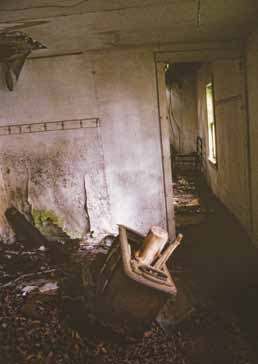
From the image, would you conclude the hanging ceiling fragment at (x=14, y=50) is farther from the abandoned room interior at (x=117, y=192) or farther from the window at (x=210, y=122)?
the window at (x=210, y=122)

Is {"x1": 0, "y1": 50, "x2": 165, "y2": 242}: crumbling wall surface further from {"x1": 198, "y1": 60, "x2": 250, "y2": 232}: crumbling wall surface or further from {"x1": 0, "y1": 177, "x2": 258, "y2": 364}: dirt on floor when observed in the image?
{"x1": 198, "y1": 60, "x2": 250, "y2": 232}: crumbling wall surface

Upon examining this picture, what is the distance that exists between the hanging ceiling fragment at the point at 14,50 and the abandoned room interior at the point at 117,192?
0.08 feet

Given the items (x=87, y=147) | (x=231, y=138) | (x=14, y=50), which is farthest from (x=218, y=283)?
(x=14, y=50)

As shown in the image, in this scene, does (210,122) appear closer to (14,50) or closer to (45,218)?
(45,218)

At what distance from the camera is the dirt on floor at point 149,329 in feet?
11.9

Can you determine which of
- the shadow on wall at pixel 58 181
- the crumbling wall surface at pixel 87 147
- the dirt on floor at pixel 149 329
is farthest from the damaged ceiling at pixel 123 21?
the dirt on floor at pixel 149 329

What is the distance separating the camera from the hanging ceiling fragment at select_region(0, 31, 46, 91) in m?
4.50

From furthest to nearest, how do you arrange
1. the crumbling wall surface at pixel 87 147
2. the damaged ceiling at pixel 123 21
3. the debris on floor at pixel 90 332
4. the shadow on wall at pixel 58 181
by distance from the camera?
the shadow on wall at pixel 58 181 → the crumbling wall surface at pixel 87 147 → the damaged ceiling at pixel 123 21 → the debris on floor at pixel 90 332

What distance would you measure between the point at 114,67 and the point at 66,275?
3.16 m

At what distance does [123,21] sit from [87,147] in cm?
222

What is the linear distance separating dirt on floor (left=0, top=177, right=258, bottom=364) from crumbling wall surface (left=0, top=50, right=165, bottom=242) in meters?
0.93

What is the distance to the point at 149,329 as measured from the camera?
3.88 meters

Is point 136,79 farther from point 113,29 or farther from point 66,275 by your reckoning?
point 66,275

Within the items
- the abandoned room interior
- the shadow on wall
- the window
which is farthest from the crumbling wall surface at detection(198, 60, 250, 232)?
the shadow on wall
